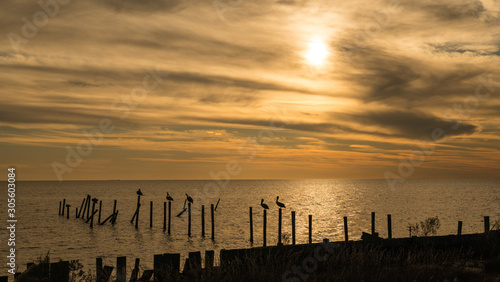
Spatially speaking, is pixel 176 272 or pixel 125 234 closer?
pixel 176 272

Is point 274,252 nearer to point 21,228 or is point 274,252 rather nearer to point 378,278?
point 378,278

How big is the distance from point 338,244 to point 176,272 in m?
3.82

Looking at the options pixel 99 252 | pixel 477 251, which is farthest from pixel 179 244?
pixel 477 251

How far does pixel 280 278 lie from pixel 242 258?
1.22 m

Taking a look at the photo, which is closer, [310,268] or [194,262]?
[194,262]

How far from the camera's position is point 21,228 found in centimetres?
5441

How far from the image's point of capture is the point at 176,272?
7977 millimetres

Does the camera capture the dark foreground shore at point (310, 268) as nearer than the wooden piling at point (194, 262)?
Yes

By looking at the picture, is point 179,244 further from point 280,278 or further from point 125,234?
point 280,278

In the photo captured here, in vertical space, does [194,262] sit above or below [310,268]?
above

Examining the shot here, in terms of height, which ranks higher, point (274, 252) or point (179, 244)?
point (274, 252)

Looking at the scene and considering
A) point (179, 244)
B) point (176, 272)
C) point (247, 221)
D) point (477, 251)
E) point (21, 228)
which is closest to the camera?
point (176, 272)

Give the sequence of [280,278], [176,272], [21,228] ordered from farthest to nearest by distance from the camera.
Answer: [21,228] → [176,272] → [280,278]

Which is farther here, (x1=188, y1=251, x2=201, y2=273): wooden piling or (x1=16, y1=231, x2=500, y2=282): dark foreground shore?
(x1=188, y1=251, x2=201, y2=273): wooden piling
